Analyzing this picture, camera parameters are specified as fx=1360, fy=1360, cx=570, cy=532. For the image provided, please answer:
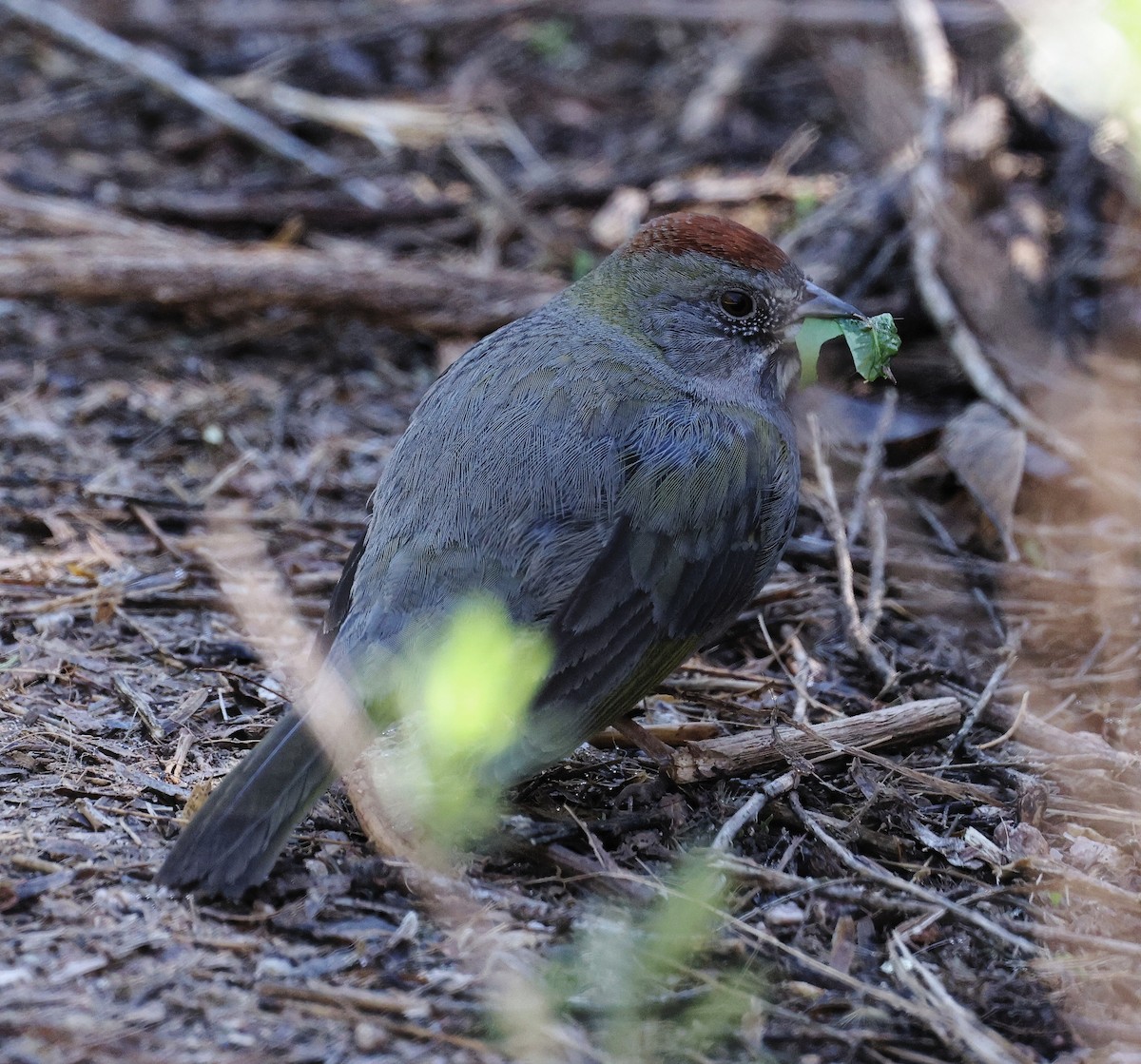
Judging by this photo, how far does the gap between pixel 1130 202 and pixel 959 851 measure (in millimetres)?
4961

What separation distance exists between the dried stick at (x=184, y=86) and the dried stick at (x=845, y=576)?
11.9 feet

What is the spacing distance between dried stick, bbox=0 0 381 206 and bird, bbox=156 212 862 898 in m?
3.91

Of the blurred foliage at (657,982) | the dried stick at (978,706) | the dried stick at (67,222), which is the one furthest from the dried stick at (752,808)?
the dried stick at (67,222)

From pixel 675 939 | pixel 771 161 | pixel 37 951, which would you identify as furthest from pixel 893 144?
pixel 37 951

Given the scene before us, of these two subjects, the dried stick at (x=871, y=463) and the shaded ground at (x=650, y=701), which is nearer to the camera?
the shaded ground at (x=650, y=701)

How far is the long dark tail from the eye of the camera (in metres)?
3.03

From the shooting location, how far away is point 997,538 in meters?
5.19

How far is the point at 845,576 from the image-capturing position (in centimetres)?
471

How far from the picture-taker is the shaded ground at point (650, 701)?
2.90 meters

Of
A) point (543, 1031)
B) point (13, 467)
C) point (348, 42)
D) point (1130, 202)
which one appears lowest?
point (543, 1031)

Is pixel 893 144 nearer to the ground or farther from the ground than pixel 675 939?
farther from the ground

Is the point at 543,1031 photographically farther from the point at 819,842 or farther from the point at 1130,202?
the point at 1130,202

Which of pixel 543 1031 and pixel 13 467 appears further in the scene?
pixel 13 467

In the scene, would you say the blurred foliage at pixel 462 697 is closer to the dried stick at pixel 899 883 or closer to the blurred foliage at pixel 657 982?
the blurred foliage at pixel 657 982
